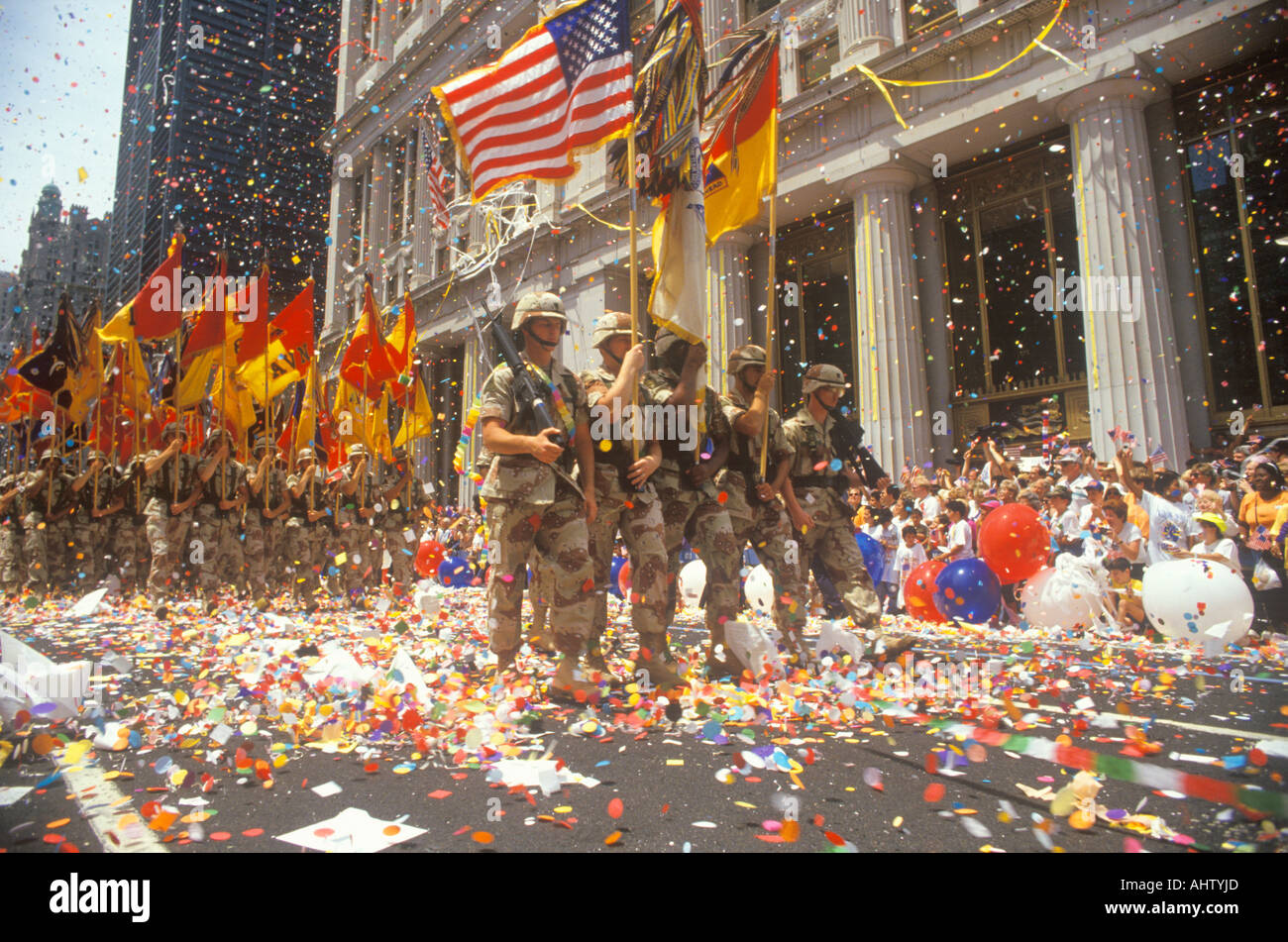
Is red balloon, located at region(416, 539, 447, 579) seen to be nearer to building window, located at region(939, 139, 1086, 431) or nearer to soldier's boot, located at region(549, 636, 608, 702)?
soldier's boot, located at region(549, 636, 608, 702)

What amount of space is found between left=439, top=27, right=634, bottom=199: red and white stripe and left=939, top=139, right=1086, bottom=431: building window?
10063mm

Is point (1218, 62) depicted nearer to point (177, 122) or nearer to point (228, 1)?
point (228, 1)

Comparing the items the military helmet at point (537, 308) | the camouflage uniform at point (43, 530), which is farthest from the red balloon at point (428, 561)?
the military helmet at point (537, 308)

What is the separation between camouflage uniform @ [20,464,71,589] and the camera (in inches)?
415

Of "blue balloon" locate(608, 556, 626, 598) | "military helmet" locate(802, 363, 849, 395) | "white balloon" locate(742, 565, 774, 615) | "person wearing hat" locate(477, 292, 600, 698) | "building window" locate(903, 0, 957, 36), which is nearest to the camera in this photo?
"person wearing hat" locate(477, 292, 600, 698)

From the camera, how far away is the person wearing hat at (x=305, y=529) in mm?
9656

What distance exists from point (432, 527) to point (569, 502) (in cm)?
1283

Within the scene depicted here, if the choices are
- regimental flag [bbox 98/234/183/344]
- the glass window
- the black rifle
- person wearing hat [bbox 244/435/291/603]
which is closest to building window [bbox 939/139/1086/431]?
the glass window

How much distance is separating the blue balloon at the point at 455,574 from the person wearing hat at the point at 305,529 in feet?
8.07

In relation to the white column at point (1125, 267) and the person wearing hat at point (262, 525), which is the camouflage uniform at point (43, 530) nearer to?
the person wearing hat at point (262, 525)

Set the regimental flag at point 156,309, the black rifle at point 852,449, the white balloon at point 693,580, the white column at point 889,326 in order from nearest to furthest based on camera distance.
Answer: the black rifle at point 852,449 → the white balloon at point 693,580 → the regimental flag at point 156,309 → the white column at point 889,326

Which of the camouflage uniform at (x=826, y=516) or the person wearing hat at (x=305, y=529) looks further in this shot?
the person wearing hat at (x=305, y=529)

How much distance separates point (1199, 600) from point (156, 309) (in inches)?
450
